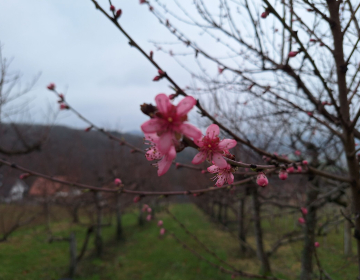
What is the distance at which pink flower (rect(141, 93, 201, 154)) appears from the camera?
645mm

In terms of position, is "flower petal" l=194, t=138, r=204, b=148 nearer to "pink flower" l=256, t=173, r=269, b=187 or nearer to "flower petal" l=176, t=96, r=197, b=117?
"flower petal" l=176, t=96, r=197, b=117

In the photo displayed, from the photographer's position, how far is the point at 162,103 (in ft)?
2.27

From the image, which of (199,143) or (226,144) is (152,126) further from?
(226,144)

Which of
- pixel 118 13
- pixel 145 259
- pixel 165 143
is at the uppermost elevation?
pixel 118 13

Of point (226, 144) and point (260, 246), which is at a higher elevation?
point (226, 144)

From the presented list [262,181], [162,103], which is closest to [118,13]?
[162,103]

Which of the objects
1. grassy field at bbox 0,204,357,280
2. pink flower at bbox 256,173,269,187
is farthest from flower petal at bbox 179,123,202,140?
grassy field at bbox 0,204,357,280

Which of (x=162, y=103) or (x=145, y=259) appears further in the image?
(x=145, y=259)

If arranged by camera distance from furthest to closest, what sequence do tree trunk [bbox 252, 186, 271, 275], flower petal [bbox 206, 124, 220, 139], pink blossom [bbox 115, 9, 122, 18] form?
tree trunk [bbox 252, 186, 271, 275] → pink blossom [bbox 115, 9, 122, 18] → flower petal [bbox 206, 124, 220, 139]

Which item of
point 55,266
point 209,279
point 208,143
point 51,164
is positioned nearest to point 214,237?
point 209,279

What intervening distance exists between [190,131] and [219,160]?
19cm

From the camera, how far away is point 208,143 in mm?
836

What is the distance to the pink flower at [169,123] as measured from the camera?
0.65 meters

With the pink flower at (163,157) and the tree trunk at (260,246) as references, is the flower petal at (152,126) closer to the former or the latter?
the pink flower at (163,157)
